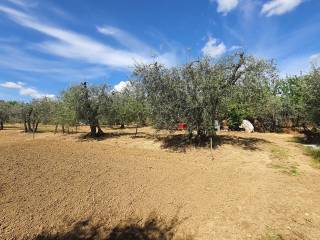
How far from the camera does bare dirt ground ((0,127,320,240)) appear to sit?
24.6ft

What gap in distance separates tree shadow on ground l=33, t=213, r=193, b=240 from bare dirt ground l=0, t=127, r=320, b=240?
0.9 inches

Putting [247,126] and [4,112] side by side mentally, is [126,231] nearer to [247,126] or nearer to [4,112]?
[247,126]

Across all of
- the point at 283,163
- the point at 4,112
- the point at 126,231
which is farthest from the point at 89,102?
the point at 4,112

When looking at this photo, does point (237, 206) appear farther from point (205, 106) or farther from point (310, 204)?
point (205, 106)

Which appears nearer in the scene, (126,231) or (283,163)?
(126,231)

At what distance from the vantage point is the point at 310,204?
9.76 metres

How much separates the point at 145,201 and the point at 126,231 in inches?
70.7

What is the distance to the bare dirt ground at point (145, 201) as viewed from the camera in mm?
7492

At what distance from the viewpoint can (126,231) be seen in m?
7.61

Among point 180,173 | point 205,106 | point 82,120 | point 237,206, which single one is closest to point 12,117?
point 82,120

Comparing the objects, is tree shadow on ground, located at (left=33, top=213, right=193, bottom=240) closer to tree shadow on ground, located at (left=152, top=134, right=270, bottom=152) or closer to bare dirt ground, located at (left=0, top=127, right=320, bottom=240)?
bare dirt ground, located at (left=0, top=127, right=320, bottom=240)

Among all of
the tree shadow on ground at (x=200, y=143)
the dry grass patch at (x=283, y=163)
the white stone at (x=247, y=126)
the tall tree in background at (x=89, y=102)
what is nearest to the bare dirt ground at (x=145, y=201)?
the dry grass patch at (x=283, y=163)

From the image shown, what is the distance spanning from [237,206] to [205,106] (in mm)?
Result: 11247

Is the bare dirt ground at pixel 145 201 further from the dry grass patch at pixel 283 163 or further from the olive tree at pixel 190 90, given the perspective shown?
the olive tree at pixel 190 90
